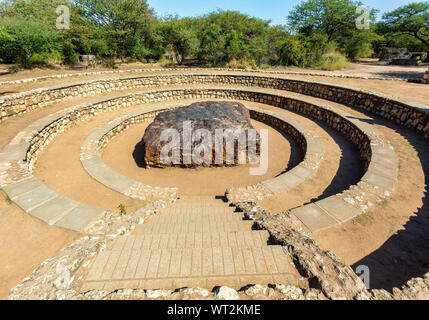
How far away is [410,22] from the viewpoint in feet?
86.2

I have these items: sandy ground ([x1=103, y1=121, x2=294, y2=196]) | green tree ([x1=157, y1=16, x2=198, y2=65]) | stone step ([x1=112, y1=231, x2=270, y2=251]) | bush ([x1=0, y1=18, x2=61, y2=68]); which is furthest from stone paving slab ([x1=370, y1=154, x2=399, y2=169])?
green tree ([x1=157, y1=16, x2=198, y2=65])

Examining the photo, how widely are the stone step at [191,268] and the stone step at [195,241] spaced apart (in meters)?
0.38

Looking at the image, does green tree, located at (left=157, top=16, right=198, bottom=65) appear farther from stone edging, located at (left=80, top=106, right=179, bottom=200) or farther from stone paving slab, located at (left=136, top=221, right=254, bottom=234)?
stone paving slab, located at (left=136, top=221, right=254, bottom=234)

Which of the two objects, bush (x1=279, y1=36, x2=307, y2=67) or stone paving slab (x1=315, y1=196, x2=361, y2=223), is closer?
stone paving slab (x1=315, y1=196, x2=361, y2=223)

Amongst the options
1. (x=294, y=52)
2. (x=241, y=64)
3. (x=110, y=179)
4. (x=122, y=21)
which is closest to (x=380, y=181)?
(x=110, y=179)

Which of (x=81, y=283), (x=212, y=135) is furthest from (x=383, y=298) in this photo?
(x=212, y=135)

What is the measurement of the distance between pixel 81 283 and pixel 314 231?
139 inches

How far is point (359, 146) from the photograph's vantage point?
281 inches

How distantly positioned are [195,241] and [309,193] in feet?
11.5

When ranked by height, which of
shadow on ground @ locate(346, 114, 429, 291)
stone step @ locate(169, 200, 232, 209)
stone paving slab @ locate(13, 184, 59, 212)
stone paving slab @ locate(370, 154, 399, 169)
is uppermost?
stone paving slab @ locate(370, 154, 399, 169)

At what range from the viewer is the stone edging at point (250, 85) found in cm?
755

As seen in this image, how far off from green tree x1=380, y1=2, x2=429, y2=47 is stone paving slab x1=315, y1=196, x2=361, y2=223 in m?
36.6

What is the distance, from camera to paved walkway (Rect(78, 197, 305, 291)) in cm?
208

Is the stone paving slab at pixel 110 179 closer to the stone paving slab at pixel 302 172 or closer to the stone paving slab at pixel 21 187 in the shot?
the stone paving slab at pixel 21 187
